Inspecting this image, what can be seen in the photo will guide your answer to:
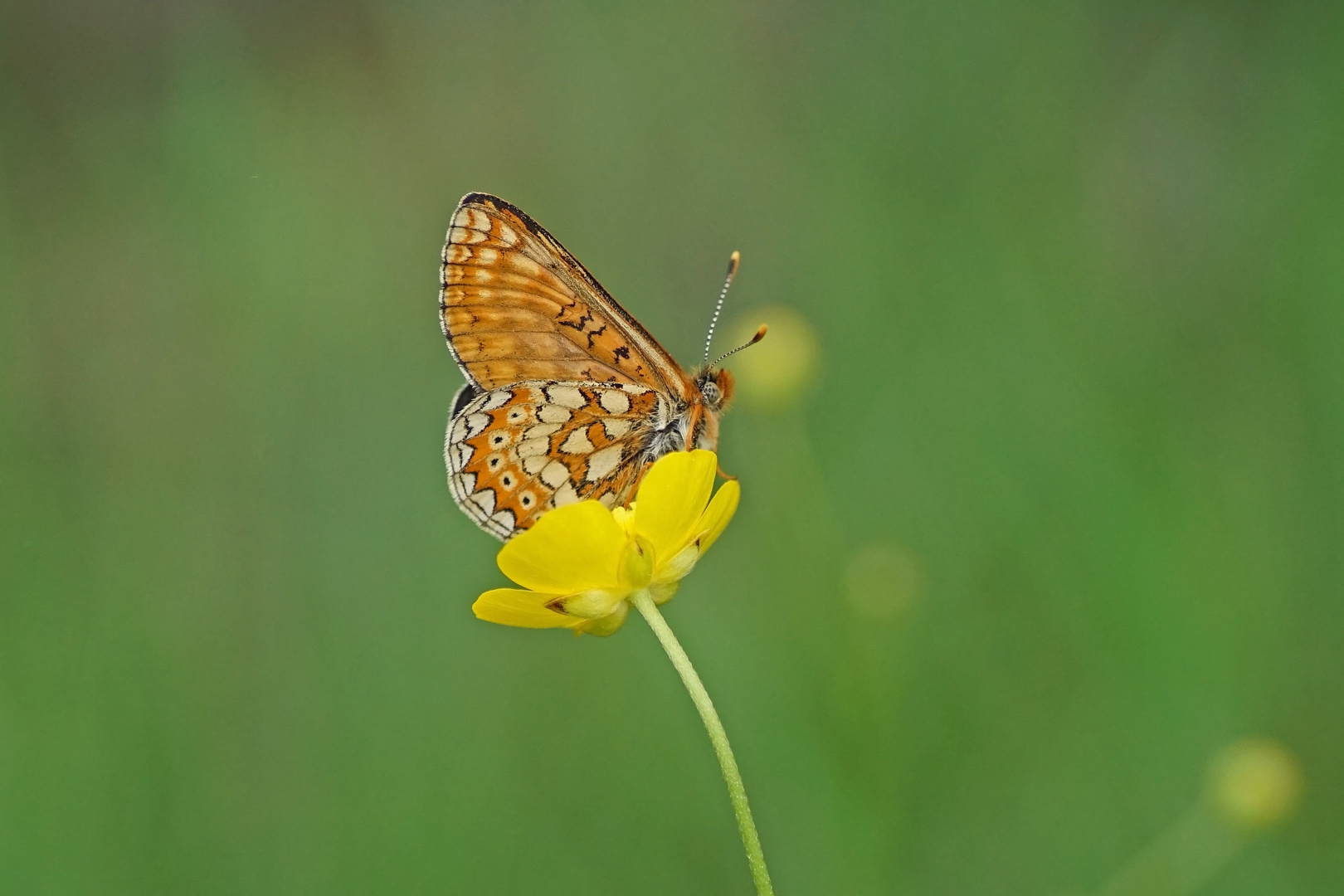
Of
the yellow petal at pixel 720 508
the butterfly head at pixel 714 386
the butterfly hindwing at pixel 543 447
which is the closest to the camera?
the yellow petal at pixel 720 508

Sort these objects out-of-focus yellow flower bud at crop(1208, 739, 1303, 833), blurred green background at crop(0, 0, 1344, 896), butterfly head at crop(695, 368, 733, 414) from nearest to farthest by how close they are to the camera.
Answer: butterfly head at crop(695, 368, 733, 414)
out-of-focus yellow flower bud at crop(1208, 739, 1303, 833)
blurred green background at crop(0, 0, 1344, 896)

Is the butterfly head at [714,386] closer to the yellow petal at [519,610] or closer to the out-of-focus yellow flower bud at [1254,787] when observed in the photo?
the yellow petal at [519,610]

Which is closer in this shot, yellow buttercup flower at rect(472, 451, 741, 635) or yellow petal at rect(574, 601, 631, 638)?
yellow buttercup flower at rect(472, 451, 741, 635)

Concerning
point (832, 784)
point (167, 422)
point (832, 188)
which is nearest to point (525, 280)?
point (832, 784)

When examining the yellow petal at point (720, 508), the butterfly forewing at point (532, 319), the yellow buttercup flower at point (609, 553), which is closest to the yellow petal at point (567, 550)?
the yellow buttercup flower at point (609, 553)

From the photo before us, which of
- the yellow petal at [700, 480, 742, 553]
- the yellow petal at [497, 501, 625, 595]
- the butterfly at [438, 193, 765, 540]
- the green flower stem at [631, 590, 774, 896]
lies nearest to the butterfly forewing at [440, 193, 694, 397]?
the butterfly at [438, 193, 765, 540]

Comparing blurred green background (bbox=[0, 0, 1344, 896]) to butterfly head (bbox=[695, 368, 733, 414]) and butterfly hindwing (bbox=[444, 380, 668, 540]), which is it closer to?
butterfly head (bbox=[695, 368, 733, 414])

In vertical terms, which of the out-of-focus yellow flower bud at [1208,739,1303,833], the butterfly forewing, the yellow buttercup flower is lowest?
the out-of-focus yellow flower bud at [1208,739,1303,833]

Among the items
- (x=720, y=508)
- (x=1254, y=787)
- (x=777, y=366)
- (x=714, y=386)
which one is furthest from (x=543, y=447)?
(x=1254, y=787)
